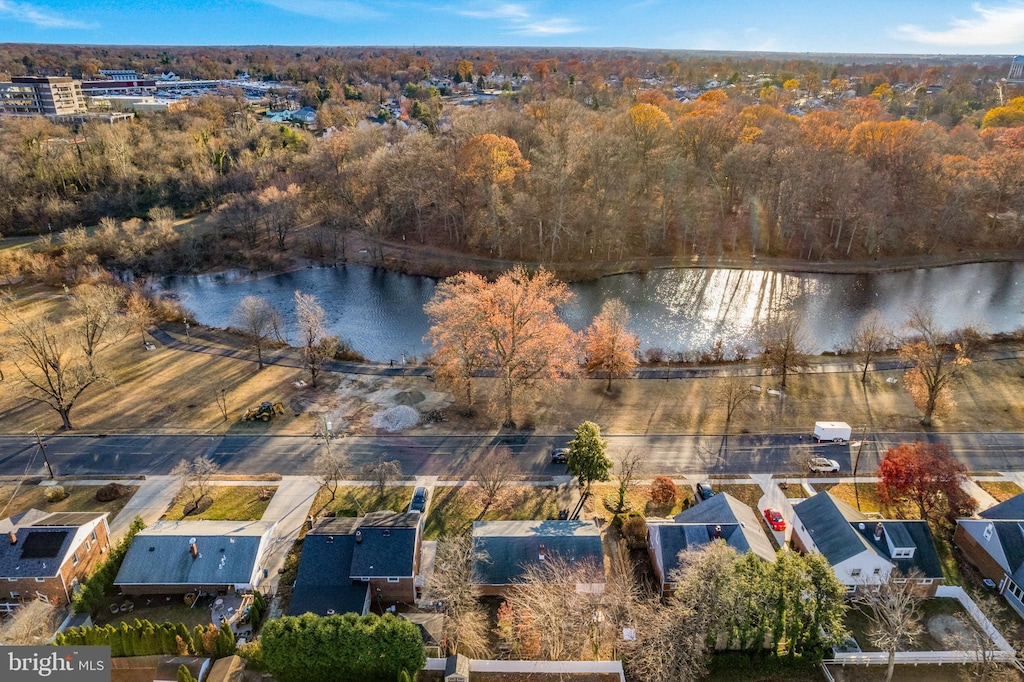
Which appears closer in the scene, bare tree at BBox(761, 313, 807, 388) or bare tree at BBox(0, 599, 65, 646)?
bare tree at BBox(0, 599, 65, 646)

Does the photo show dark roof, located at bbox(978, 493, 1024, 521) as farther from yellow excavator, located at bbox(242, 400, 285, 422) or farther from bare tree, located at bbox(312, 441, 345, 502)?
yellow excavator, located at bbox(242, 400, 285, 422)

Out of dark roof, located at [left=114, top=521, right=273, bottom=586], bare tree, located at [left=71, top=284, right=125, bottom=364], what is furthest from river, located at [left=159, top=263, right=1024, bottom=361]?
dark roof, located at [left=114, top=521, right=273, bottom=586]

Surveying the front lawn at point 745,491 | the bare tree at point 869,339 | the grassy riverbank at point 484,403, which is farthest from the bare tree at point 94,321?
the bare tree at point 869,339

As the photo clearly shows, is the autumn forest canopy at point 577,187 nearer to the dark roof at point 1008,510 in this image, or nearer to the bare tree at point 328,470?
the bare tree at point 328,470

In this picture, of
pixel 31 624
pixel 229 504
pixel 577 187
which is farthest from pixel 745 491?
pixel 577 187

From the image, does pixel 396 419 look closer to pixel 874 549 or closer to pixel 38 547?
pixel 38 547

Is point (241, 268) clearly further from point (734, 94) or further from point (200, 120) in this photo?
point (734, 94)
